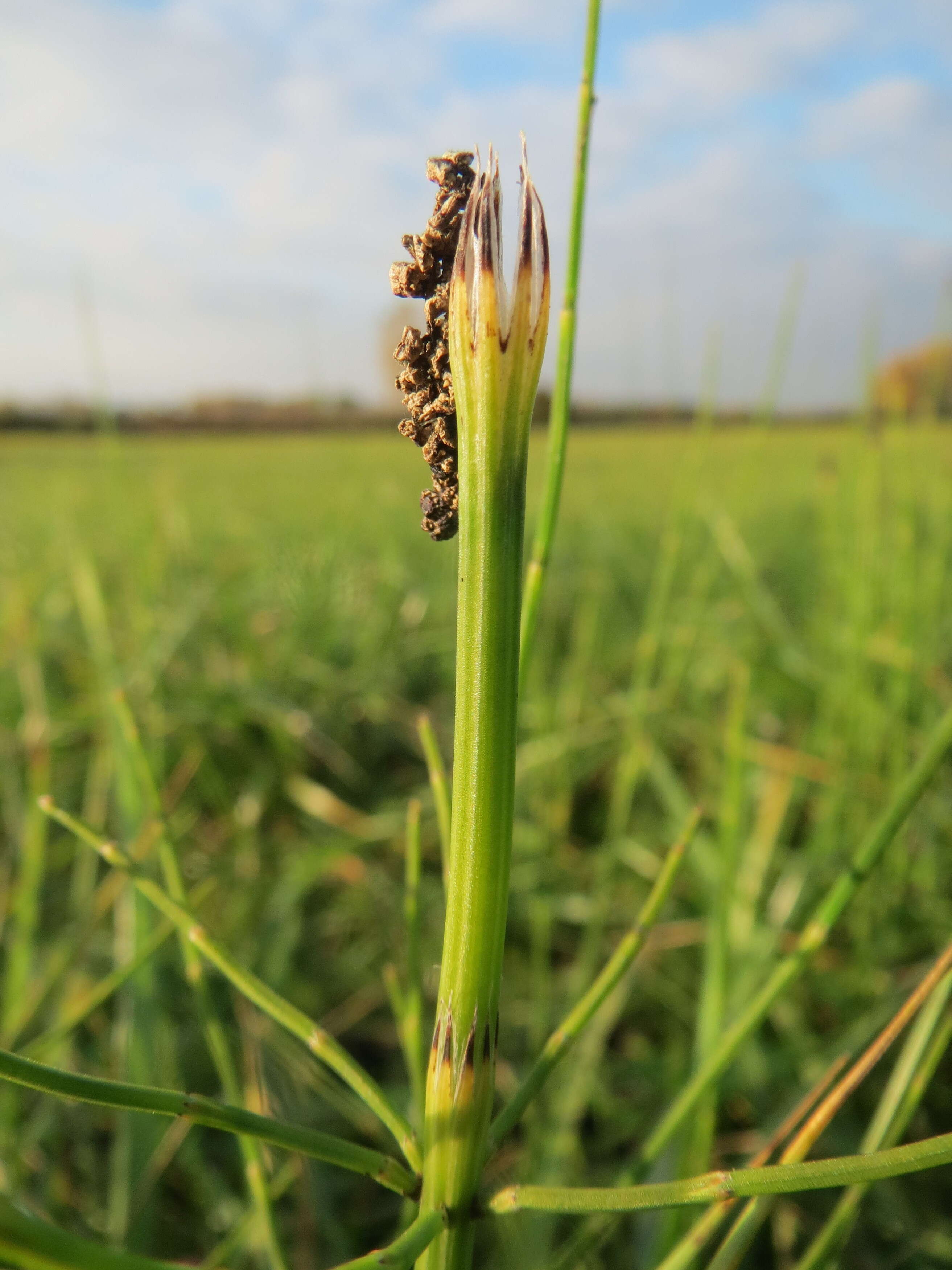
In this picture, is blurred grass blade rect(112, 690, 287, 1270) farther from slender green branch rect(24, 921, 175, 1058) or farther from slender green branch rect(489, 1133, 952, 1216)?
slender green branch rect(489, 1133, 952, 1216)

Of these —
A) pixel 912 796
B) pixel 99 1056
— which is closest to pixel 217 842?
pixel 99 1056

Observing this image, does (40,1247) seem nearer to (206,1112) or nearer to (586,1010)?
(206,1112)

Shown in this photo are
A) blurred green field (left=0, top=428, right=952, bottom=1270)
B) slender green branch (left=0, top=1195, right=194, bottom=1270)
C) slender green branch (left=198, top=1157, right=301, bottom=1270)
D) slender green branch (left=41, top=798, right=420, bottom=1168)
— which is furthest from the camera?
blurred green field (left=0, top=428, right=952, bottom=1270)

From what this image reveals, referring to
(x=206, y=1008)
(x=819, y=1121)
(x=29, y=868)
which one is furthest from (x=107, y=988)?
(x=819, y=1121)

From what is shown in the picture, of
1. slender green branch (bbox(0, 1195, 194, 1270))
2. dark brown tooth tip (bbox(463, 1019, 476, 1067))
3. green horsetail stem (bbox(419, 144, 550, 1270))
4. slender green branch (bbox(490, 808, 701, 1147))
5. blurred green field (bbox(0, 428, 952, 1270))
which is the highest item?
green horsetail stem (bbox(419, 144, 550, 1270))

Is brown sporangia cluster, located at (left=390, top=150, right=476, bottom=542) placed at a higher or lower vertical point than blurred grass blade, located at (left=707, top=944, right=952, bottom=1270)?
higher

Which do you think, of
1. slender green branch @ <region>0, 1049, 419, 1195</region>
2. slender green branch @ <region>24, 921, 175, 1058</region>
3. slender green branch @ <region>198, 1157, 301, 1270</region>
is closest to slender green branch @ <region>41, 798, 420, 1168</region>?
slender green branch @ <region>0, 1049, 419, 1195</region>

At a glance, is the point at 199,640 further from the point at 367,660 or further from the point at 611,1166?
the point at 611,1166

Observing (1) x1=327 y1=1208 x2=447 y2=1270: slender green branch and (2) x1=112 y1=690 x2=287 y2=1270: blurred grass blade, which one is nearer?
(1) x1=327 y1=1208 x2=447 y2=1270: slender green branch
